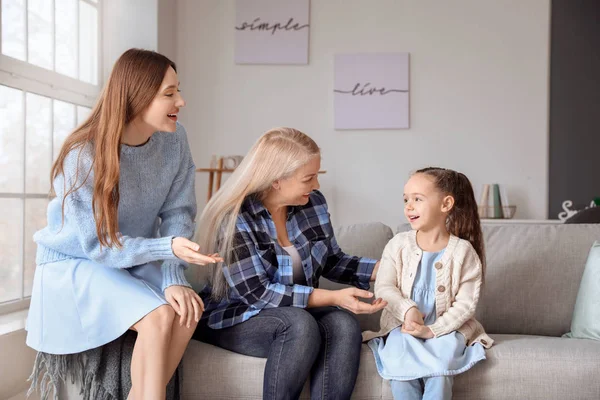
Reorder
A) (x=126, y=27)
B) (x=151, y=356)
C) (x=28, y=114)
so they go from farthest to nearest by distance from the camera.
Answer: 1. (x=126, y=27)
2. (x=28, y=114)
3. (x=151, y=356)

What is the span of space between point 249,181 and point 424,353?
2.36 feet

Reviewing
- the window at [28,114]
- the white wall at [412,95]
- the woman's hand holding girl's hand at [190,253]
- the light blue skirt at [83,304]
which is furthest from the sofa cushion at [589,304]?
the window at [28,114]

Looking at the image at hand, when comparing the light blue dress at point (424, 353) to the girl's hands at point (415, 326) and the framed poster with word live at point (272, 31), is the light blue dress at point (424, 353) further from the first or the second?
the framed poster with word live at point (272, 31)

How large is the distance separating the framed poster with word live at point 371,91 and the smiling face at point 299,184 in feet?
7.04

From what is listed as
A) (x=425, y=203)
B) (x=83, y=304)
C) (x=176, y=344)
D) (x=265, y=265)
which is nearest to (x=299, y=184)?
(x=265, y=265)

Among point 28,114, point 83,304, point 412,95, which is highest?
point 412,95

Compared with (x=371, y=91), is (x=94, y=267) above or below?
below

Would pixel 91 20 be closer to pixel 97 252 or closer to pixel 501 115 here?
pixel 97 252

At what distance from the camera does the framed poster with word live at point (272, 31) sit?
4207mm

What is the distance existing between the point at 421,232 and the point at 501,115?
225 centimetres

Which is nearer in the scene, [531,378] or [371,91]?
[531,378]

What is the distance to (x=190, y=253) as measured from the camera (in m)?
1.76

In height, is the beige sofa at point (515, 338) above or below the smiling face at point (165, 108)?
below

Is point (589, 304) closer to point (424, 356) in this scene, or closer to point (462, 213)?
point (462, 213)
